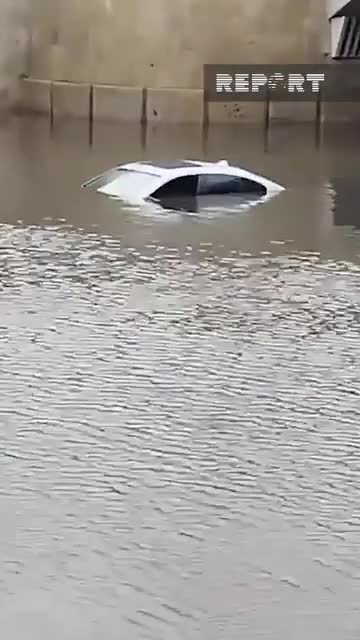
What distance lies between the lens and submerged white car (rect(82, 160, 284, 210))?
672 inches

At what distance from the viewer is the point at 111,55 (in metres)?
34.6

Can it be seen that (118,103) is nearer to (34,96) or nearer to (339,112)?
(34,96)

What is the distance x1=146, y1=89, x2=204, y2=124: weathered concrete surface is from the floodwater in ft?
61.1

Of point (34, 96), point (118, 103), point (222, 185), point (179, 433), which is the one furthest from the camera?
point (34, 96)

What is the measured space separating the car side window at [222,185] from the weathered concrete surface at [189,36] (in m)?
16.1

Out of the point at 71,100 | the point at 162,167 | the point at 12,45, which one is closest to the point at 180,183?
the point at 162,167

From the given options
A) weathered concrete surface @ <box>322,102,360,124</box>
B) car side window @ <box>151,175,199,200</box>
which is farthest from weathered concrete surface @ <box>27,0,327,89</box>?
car side window @ <box>151,175,199,200</box>

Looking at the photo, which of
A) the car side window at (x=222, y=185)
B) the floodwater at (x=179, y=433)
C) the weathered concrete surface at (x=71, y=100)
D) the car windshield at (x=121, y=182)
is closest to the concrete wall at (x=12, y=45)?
the weathered concrete surface at (x=71, y=100)

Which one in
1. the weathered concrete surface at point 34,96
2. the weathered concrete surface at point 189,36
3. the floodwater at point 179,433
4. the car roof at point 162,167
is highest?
the weathered concrete surface at point 189,36

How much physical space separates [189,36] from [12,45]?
21.6ft

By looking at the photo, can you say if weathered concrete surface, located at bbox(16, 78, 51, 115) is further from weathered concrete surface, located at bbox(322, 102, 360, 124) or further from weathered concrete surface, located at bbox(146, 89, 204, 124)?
weathered concrete surface, located at bbox(322, 102, 360, 124)

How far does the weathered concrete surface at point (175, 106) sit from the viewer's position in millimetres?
32844

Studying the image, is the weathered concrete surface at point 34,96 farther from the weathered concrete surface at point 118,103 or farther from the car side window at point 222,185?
the car side window at point 222,185

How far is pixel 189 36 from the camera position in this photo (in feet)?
110
